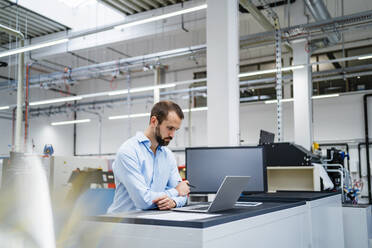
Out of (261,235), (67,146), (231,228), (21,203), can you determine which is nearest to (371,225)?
(261,235)

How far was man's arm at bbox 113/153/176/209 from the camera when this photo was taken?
5.81ft

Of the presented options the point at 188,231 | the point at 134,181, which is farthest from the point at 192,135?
the point at 188,231

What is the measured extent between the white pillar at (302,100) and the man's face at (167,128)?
5131mm

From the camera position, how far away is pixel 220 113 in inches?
146

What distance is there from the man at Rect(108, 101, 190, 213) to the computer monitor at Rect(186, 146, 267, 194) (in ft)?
0.87

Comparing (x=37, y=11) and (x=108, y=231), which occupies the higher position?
(x=37, y=11)

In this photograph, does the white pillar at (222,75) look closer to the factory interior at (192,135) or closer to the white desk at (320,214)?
the factory interior at (192,135)

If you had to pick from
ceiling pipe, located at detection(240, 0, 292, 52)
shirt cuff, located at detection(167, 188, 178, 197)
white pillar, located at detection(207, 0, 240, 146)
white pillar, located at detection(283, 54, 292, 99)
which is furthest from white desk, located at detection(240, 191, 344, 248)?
white pillar, located at detection(283, 54, 292, 99)

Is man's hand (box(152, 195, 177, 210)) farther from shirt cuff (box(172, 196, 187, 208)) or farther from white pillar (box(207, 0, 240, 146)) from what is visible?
white pillar (box(207, 0, 240, 146))

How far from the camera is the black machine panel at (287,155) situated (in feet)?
12.2

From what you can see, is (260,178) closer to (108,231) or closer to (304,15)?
(108,231)

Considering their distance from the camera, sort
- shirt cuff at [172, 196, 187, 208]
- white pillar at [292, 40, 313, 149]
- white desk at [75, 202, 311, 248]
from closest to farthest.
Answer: white desk at [75, 202, 311, 248] < shirt cuff at [172, 196, 187, 208] < white pillar at [292, 40, 313, 149]

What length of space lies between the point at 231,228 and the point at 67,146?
1373 centimetres

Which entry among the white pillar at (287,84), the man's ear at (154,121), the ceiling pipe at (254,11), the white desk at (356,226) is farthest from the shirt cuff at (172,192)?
the white pillar at (287,84)
